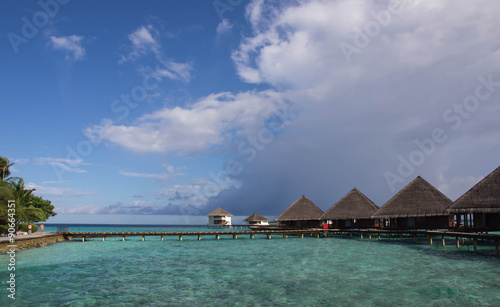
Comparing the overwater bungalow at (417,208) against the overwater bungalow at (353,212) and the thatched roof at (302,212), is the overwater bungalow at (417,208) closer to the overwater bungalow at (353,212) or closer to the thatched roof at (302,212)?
the overwater bungalow at (353,212)

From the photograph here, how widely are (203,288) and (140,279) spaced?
13.0 ft

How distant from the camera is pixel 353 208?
45.0 meters

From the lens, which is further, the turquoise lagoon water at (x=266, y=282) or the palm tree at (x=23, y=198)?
the palm tree at (x=23, y=198)

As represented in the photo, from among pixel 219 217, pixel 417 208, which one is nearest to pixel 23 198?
pixel 417 208

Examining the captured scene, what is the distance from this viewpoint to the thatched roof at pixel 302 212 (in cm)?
5078

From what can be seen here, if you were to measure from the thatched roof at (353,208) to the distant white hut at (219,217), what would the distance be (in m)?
43.6

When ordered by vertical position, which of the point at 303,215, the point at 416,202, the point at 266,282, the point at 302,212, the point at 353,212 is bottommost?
the point at 266,282

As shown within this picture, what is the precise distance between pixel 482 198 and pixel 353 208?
17.8 metres

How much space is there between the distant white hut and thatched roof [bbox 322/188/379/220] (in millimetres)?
43566

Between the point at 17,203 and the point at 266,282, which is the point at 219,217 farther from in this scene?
the point at 266,282

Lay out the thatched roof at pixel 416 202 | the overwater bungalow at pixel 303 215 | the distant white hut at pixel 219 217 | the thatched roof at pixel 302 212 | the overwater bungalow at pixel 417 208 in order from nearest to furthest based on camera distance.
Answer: the thatched roof at pixel 416 202, the overwater bungalow at pixel 417 208, the thatched roof at pixel 302 212, the overwater bungalow at pixel 303 215, the distant white hut at pixel 219 217

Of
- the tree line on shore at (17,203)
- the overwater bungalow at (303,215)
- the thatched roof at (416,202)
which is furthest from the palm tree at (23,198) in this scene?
the thatched roof at (416,202)

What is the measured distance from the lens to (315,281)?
15.1m

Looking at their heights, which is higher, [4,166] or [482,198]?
[4,166]
